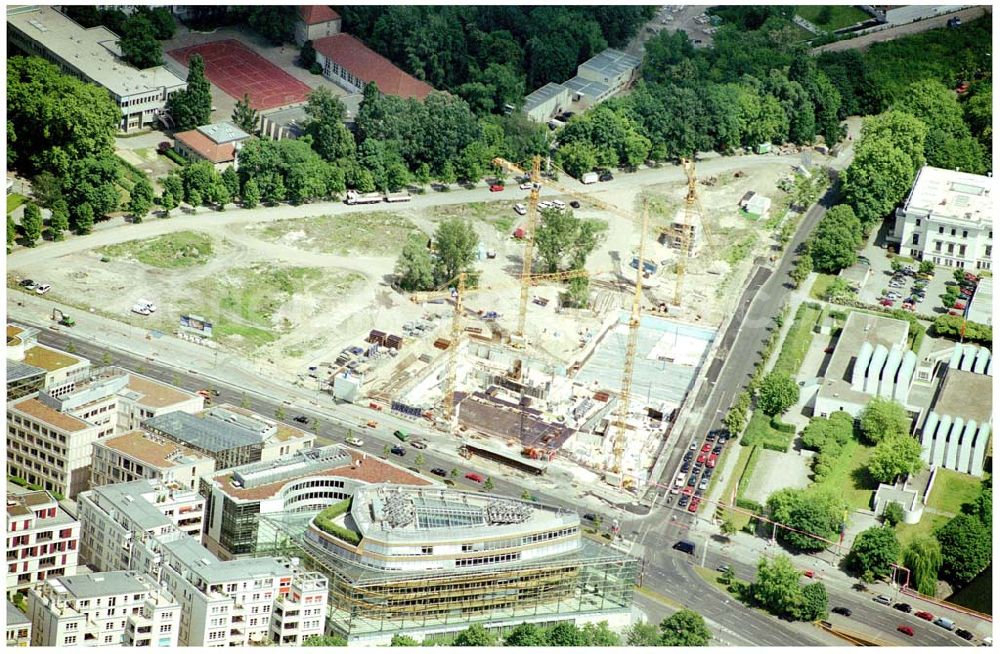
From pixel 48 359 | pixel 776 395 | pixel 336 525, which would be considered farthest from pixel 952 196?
pixel 48 359

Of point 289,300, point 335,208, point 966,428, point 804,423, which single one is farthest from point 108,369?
point 966,428

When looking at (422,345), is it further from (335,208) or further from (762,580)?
(762,580)

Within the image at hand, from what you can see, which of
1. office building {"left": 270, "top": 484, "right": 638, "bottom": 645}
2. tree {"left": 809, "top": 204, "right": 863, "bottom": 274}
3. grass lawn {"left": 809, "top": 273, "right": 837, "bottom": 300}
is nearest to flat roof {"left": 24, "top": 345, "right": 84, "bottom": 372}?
office building {"left": 270, "top": 484, "right": 638, "bottom": 645}

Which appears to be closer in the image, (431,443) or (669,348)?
(431,443)

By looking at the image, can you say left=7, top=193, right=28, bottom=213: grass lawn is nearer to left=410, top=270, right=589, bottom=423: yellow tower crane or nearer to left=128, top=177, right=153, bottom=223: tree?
left=128, top=177, right=153, bottom=223: tree

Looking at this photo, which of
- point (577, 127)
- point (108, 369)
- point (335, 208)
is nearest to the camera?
point (108, 369)

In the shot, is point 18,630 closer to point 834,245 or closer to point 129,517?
point 129,517
